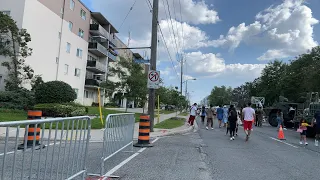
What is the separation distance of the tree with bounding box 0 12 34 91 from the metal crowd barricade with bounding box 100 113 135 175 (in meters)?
20.2

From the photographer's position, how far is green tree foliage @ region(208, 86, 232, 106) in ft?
492

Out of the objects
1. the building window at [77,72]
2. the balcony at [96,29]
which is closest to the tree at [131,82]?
the building window at [77,72]

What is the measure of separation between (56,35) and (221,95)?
13369cm

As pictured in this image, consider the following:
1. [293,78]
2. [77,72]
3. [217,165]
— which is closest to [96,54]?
[77,72]

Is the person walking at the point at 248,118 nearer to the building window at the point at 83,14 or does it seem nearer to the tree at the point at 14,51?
the tree at the point at 14,51

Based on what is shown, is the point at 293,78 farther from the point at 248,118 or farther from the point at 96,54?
the point at 248,118

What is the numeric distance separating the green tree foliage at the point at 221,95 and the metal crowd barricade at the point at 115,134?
138 meters

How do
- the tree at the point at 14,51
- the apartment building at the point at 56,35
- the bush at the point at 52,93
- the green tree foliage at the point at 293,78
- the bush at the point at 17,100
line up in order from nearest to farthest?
the bush at the point at 17,100
the bush at the point at 52,93
the tree at the point at 14,51
the apartment building at the point at 56,35
the green tree foliage at the point at 293,78

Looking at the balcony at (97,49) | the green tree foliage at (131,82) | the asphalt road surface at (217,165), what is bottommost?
the asphalt road surface at (217,165)

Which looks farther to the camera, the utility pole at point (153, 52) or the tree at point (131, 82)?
the tree at point (131, 82)

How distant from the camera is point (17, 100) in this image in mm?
23031

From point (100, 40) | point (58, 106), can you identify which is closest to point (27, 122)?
point (58, 106)

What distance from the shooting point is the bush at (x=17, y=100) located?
22305 mm

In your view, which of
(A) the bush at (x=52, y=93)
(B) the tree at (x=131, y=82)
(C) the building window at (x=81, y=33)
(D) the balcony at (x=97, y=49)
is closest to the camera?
(A) the bush at (x=52, y=93)
